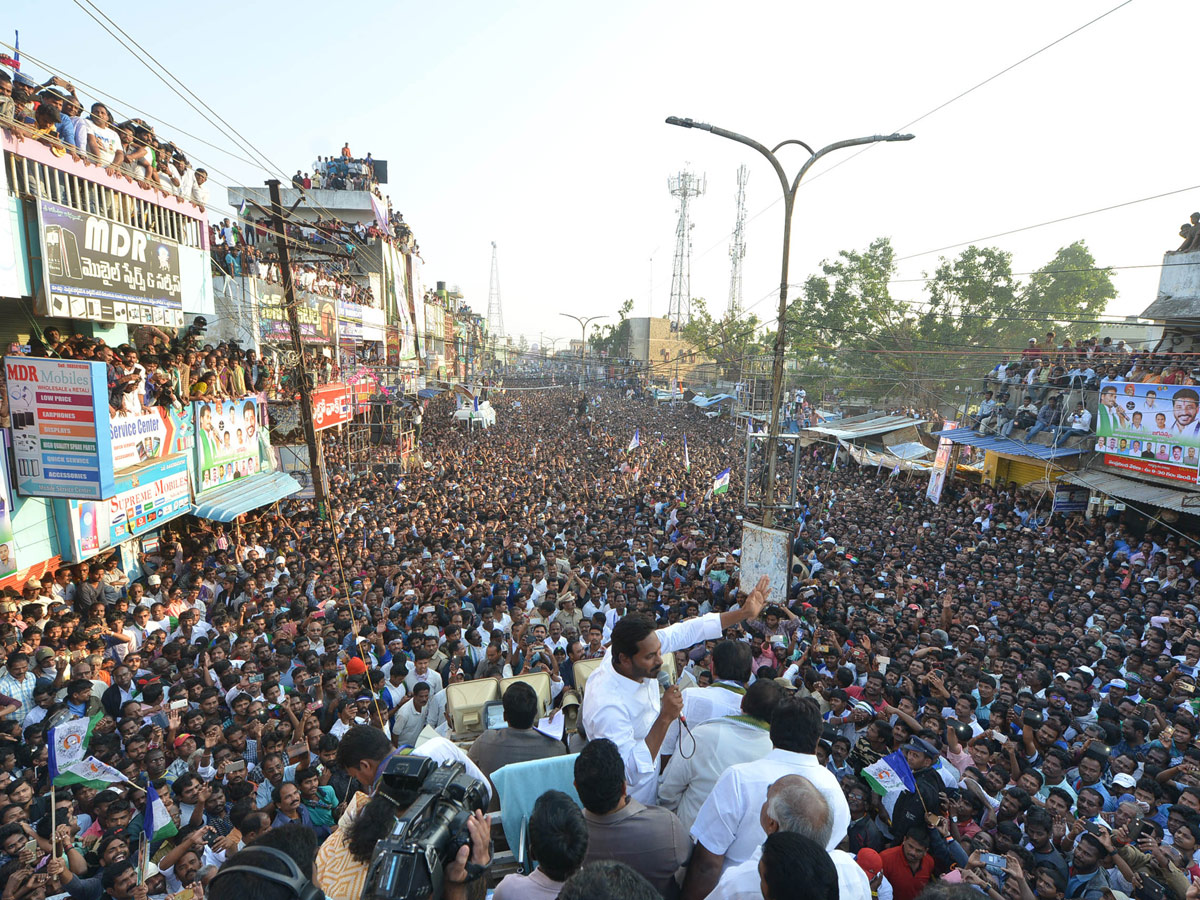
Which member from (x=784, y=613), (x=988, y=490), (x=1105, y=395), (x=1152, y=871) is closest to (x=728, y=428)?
(x=988, y=490)

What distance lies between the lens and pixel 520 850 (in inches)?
102

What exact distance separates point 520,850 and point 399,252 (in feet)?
119

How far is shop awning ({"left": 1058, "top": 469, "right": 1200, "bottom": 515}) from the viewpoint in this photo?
10.8 metres

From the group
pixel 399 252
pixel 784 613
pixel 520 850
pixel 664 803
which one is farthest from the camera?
pixel 399 252

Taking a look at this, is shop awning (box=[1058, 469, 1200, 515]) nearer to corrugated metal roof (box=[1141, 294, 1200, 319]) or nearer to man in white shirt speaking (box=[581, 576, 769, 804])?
corrugated metal roof (box=[1141, 294, 1200, 319])

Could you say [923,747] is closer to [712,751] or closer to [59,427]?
[712,751]

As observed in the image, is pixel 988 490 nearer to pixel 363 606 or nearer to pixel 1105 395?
pixel 1105 395

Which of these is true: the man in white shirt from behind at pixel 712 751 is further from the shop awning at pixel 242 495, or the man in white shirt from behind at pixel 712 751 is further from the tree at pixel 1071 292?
the tree at pixel 1071 292

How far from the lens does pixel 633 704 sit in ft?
9.50

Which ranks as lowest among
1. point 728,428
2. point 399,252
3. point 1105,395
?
point 728,428

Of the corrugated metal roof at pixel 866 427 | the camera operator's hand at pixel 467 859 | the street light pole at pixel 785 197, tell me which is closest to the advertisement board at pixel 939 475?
the corrugated metal roof at pixel 866 427

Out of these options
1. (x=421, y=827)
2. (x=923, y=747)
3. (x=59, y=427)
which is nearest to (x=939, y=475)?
(x=923, y=747)

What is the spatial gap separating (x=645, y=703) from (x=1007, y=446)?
15.5 meters

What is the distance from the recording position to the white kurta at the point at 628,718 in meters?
2.78
